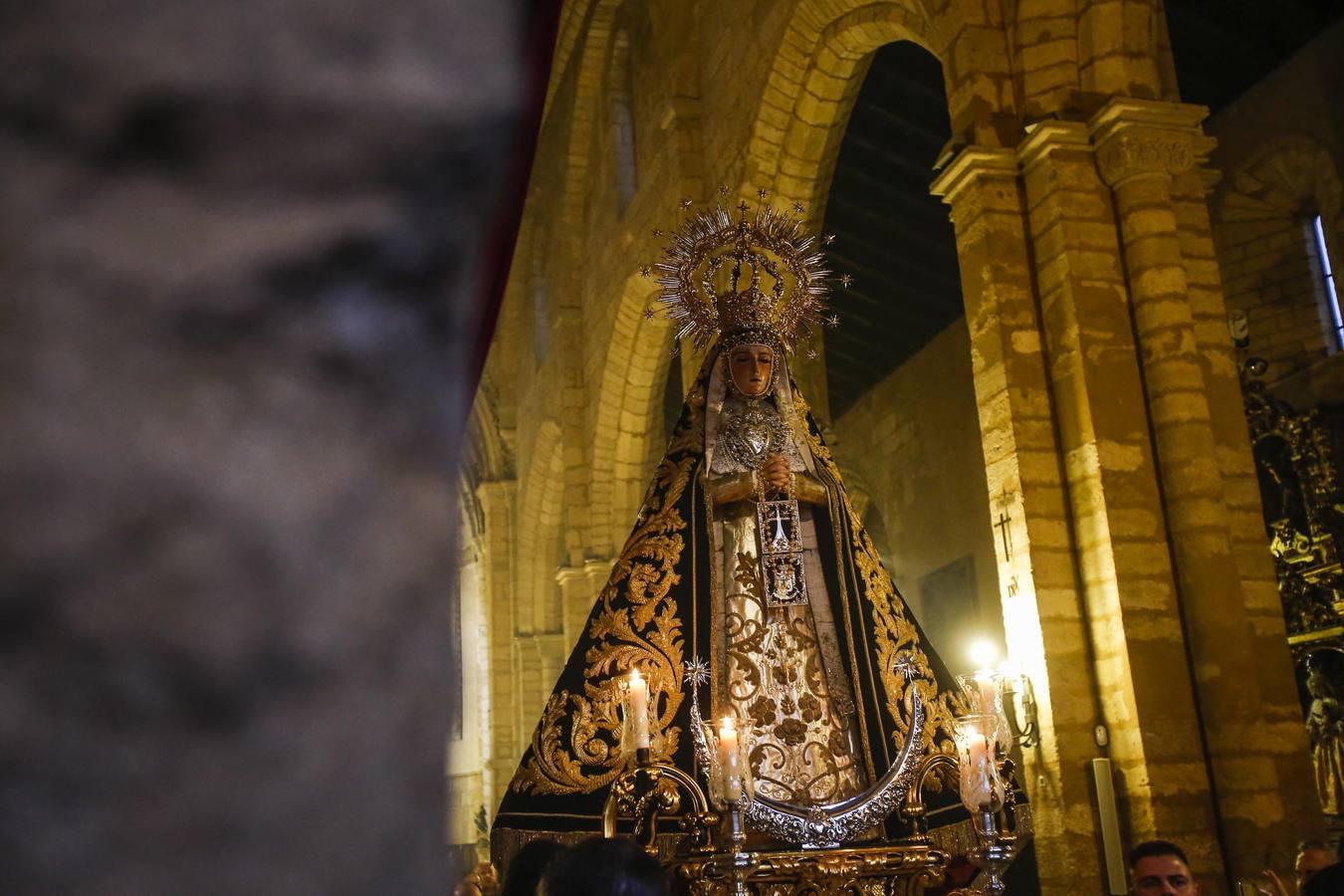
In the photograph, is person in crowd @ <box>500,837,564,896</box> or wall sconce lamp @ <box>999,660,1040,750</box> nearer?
person in crowd @ <box>500,837,564,896</box>

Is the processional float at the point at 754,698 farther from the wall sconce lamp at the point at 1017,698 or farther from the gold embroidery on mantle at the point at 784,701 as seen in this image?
the wall sconce lamp at the point at 1017,698

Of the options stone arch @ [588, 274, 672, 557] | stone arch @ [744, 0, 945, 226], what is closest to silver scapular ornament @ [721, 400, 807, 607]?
stone arch @ [744, 0, 945, 226]

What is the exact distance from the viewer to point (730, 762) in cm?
342

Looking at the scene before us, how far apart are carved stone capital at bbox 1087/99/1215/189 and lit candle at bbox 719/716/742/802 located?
4.32m

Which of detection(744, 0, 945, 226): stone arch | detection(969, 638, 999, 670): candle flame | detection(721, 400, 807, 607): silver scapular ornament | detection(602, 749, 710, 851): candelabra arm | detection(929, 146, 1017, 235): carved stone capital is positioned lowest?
detection(602, 749, 710, 851): candelabra arm

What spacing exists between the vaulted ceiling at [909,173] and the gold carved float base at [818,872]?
870 centimetres

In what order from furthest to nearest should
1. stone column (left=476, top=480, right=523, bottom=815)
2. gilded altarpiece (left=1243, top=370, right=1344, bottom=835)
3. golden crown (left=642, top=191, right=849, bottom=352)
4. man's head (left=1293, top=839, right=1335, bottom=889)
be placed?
stone column (left=476, top=480, right=523, bottom=815), gilded altarpiece (left=1243, top=370, right=1344, bottom=835), man's head (left=1293, top=839, right=1335, bottom=889), golden crown (left=642, top=191, right=849, bottom=352)

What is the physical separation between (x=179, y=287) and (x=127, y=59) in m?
0.07

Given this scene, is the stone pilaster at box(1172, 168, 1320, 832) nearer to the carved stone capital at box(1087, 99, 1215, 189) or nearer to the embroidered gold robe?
the carved stone capital at box(1087, 99, 1215, 189)

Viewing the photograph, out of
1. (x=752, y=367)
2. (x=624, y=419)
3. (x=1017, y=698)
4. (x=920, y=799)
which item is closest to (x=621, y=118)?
(x=624, y=419)

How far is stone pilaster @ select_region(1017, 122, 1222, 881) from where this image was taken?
5809mm

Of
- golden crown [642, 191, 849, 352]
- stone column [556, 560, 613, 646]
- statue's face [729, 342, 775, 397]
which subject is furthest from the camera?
stone column [556, 560, 613, 646]

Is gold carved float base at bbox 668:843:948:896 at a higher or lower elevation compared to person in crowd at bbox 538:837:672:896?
lower

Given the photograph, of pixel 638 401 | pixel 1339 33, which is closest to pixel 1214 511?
pixel 1339 33
